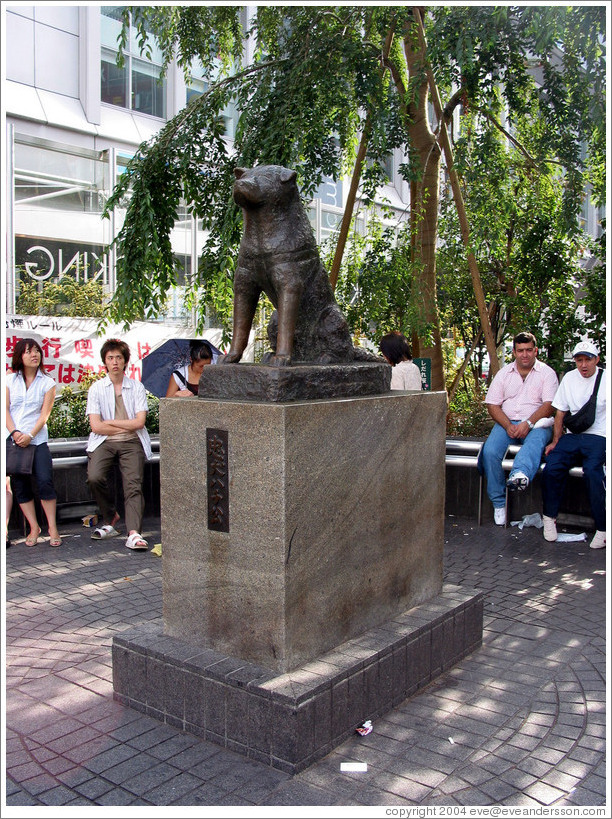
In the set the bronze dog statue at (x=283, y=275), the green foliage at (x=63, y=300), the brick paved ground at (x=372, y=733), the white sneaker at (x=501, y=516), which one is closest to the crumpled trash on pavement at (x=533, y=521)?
the white sneaker at (x=501, y=516)

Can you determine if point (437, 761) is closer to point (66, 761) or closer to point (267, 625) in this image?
point (267, 625)

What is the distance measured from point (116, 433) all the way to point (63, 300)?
33.4ft

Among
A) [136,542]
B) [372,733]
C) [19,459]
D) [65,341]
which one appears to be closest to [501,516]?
[136,542]

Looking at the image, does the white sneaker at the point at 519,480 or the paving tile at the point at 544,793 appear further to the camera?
the white sneaker at the point at 519,480

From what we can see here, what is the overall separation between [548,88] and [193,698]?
23.5ft

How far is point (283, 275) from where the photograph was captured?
3881mm

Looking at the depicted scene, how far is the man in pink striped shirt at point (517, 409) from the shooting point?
7.39m

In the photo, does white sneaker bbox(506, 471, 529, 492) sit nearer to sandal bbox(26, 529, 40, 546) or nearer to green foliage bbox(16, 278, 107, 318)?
sandal bbox(26, 529, 40, 546)

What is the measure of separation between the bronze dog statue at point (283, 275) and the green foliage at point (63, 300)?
11.9m

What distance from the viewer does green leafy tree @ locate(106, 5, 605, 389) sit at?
7.23 m

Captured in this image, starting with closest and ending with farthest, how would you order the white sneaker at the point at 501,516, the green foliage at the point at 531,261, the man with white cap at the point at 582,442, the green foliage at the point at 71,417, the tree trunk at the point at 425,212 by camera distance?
the man with white cap at the point at 582,442
the white sneaker at the point at 501,516
the tree trunk at the point at 425,212
the green foliage at the point at 71,417
the green foliage at the point at 531,261

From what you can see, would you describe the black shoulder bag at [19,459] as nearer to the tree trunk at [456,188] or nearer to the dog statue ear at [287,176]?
the dog statue ear at [287,176]

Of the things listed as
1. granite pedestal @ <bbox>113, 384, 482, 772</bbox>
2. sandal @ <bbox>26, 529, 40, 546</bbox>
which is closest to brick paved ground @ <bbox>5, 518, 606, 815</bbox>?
granite pedestal @ <bbox>113, 384, 482, 772</bbox>

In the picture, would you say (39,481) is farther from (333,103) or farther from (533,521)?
(533,521)
